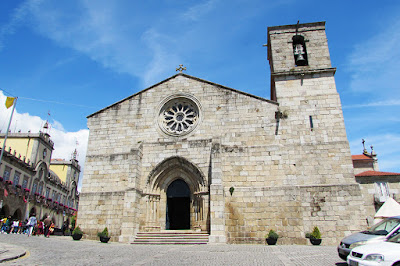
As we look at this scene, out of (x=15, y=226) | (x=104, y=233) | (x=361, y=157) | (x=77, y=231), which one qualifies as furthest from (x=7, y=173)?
(x=361, y=157)

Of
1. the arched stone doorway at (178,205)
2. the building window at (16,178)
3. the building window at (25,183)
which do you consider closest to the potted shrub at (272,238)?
the arched stone doorway at (178,205)

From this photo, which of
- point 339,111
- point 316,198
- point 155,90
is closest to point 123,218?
point 155,90

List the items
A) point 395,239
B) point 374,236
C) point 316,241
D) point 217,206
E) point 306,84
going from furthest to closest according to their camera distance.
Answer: point 306,84, point 217,206, point 316,241, point 374,236, point 395,239

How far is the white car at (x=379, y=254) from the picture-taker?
484 centimetres

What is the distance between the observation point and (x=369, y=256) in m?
5.12

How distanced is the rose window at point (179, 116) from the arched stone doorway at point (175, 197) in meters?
1.94

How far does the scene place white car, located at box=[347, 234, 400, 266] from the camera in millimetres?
4844

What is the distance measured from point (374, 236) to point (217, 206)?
260 inches

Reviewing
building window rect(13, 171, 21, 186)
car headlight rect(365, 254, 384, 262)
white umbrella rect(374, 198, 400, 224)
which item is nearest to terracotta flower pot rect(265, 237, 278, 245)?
white umbrella rect(374, 198, 400, 224)

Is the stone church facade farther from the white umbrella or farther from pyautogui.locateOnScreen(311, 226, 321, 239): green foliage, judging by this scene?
the white umbrella

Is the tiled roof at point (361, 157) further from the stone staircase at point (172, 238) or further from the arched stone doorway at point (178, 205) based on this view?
the stone staircase at point (172, 238)

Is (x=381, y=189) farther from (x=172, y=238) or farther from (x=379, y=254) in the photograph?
(x=379, y=254)

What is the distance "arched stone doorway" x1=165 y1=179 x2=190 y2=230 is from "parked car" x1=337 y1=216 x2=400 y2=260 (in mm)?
8851

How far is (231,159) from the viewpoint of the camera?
1385 centimetres
